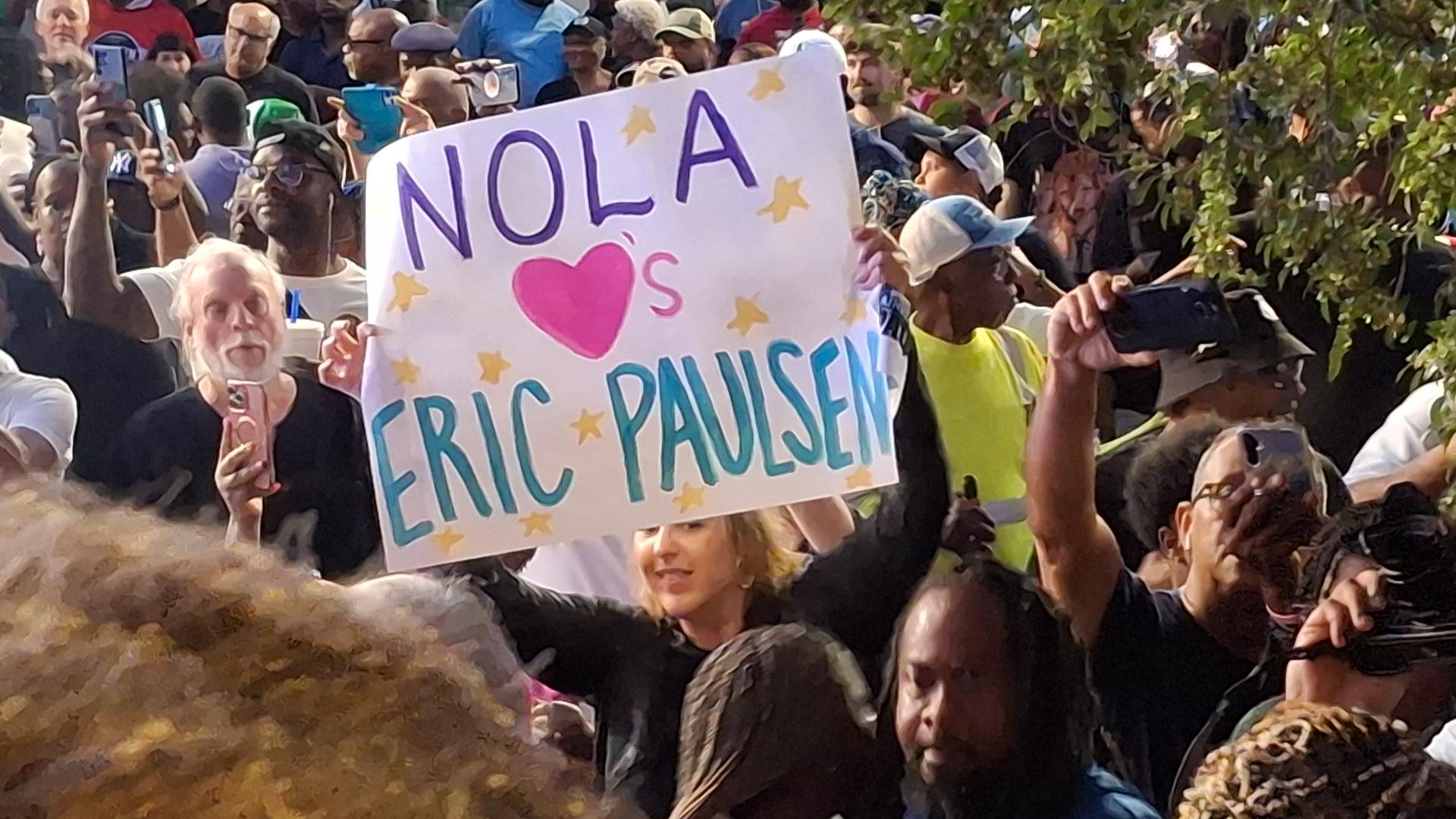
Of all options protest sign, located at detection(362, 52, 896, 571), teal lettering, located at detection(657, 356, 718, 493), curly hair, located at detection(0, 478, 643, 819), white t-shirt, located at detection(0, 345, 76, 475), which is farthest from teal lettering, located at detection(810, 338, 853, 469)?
curly hair, located at detection(0, 478, 643, 819)

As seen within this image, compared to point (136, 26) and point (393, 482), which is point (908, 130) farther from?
point (136, 26)

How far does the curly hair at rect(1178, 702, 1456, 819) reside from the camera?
1.57 meters

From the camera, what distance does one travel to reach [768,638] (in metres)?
1.62

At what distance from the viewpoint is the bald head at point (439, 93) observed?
60.6 inches

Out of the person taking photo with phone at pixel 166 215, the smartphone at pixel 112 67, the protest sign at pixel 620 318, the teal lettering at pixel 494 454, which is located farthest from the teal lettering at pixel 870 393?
the smartphone at pixel 112 67

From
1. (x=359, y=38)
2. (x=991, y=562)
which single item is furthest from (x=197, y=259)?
(x=991, y=562)

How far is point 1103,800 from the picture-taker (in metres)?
1.62

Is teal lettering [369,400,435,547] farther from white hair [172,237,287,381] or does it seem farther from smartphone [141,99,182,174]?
smartphone [141,99,182,174]

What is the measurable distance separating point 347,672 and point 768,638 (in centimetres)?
126

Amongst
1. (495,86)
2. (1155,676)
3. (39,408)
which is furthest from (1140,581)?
(39,408)

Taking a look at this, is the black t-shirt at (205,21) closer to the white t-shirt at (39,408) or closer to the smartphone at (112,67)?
the smartphone at (112,67)

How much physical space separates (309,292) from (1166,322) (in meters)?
0.92

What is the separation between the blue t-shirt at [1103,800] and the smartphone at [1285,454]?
379 mm

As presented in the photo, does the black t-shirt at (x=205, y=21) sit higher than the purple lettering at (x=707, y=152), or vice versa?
the black t-shirt at (x=205, y=21)
